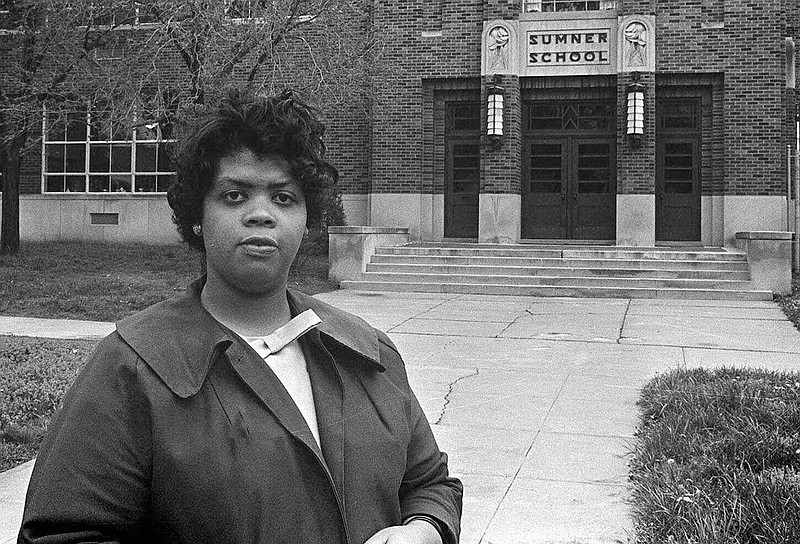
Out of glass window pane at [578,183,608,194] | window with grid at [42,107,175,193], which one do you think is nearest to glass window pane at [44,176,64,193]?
window with grid at [42,107,175,193]

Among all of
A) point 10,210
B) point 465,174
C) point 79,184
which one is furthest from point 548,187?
point 79,184

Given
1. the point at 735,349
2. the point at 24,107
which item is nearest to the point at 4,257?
the point at 24,107

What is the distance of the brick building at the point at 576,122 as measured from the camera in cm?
1873

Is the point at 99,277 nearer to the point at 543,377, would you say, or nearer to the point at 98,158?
the point at 98,158

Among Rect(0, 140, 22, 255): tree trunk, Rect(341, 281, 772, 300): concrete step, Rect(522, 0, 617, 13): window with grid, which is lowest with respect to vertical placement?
Rect(341, 281, 772, 300): concrete step

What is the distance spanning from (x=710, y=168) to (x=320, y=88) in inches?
373

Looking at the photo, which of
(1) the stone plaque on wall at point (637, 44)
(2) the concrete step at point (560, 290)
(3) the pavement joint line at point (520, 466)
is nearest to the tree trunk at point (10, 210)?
(2) the concrete step at point (560, 290)

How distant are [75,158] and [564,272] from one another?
46.4ft

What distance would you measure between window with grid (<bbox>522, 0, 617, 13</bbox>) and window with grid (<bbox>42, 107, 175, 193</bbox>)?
9.92 metres

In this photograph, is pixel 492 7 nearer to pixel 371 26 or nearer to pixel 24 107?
pixel 371 26

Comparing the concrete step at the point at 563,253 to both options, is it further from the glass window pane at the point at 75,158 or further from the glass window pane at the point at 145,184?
the glass window pane at the point at 75,158

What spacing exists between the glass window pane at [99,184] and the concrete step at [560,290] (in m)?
9.91

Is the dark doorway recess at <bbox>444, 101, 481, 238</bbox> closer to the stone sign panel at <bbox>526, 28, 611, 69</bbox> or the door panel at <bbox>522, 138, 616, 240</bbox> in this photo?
the door panel at <bbox>522, 138, 616, 240</bbox>

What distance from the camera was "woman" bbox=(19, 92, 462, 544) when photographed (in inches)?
59.2
